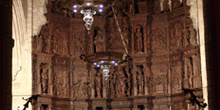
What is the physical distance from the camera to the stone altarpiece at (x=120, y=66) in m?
33.4

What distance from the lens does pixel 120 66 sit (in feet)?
117

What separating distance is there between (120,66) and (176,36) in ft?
13.6

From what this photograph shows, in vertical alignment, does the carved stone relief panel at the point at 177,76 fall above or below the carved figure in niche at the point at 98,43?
below

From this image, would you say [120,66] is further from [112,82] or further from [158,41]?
[158,41]

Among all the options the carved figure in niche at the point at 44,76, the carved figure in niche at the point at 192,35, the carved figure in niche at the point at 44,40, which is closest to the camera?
the carved figure in niche at the point at 192,35

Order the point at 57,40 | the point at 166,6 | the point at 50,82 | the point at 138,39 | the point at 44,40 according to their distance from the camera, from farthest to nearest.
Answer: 1. the point at 138,39
2. the point at 166,6
3. the point at 57,40
4. the point at 44,40
5. the point at 50,82

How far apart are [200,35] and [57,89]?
9029 millimetres

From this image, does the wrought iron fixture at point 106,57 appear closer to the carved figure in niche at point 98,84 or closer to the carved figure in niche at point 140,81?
the carved figure in niche at point 140,81

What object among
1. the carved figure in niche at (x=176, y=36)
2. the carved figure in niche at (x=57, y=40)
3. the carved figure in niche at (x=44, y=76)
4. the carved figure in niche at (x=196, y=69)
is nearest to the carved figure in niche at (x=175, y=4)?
the carved figure in niche at (x=176, y=36)

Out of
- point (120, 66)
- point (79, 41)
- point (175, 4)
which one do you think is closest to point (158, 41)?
point (175, 4)

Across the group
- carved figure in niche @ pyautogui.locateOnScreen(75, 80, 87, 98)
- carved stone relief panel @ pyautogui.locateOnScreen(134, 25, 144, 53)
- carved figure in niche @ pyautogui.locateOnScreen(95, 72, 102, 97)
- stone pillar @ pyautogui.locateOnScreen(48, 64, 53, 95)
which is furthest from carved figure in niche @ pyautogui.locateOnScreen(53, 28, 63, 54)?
carved stone relief panel @ pyautogui.locateOnScreen(134, 25, 144, 53)

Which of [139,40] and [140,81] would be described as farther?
[139,40]

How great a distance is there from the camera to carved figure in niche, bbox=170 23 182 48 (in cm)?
3362

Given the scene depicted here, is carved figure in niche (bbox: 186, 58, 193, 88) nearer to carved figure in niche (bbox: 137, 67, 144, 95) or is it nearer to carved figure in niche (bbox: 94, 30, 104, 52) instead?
carved figure in niche (bbox: 137, 67, 144, 95)
